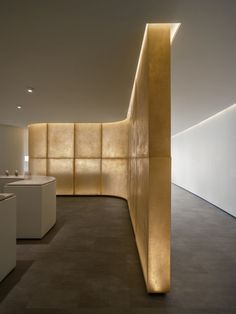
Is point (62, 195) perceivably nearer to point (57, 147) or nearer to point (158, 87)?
point (57, 147)

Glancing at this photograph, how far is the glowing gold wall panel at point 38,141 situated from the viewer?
29.8ft

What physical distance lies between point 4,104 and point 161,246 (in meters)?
5.54

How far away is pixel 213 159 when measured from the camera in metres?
7.45

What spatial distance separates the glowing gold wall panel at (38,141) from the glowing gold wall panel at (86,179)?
4.84ft

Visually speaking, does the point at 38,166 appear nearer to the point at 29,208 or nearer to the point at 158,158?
the point at 29,208

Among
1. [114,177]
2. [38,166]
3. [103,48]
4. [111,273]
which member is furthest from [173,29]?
[38,166]

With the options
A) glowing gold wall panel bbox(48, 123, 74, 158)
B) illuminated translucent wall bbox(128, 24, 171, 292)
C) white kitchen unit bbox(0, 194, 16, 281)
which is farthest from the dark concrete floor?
glowing gold wall panel bbox(48, 123, 74, 158)

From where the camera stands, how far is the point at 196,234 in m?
4.72

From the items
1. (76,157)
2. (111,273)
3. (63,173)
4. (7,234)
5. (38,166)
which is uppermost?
(76,157)

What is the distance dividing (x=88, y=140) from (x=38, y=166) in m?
2.35

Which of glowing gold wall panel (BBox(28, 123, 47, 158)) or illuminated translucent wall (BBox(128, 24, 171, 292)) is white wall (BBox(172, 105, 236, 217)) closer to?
illuminated translucent wall (BBox(128, 24, 171, 292))

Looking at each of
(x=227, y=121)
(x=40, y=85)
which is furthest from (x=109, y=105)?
(x=227, y=121)

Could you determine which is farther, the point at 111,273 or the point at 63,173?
the point at 63,173

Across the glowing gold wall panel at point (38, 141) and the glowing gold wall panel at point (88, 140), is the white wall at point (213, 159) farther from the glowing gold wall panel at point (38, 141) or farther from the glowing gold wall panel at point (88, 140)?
the glowing gold wall panel at point (38, 141)
